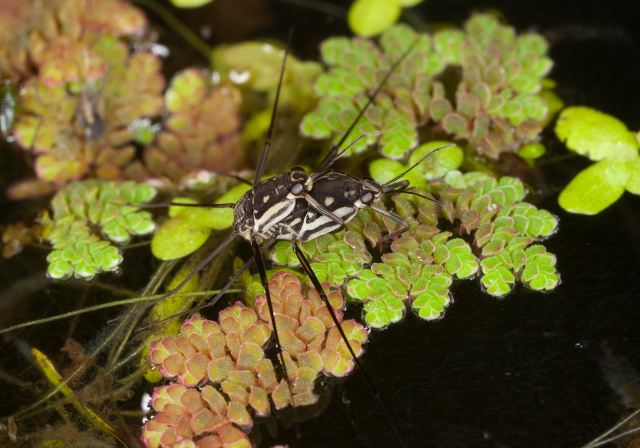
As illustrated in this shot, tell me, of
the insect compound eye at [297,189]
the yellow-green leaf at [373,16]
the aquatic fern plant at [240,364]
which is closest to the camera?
the aquatic fern plant at [240,364]

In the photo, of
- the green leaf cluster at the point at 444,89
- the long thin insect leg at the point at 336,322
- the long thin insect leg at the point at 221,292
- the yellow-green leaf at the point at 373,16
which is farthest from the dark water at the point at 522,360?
the yellow-green leaf at the point at 373,16

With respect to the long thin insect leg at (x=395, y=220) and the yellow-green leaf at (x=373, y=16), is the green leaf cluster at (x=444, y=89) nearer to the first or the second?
the yellow-green leaf at (x=373, y=16)

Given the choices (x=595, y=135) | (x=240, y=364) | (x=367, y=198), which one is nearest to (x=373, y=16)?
(x=595, y=135)

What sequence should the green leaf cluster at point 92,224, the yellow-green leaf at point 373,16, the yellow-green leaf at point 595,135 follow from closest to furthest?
the green leaf cluster at point 92,224, the yellow-green leaf at point 595,135, the yellow-green leaf at point 373,16

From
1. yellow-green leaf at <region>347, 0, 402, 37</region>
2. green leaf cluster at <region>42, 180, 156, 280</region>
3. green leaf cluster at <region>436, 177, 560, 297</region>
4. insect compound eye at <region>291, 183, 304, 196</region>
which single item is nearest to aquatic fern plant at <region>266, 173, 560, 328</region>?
green leaf cluster at <region>436, 177, 560, 297</region>

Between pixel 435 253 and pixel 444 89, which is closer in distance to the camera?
pixel 435 253

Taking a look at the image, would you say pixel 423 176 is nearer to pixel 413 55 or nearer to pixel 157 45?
pixel 413 55

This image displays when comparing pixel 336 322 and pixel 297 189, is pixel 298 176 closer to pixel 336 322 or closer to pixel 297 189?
pixel 297 189
